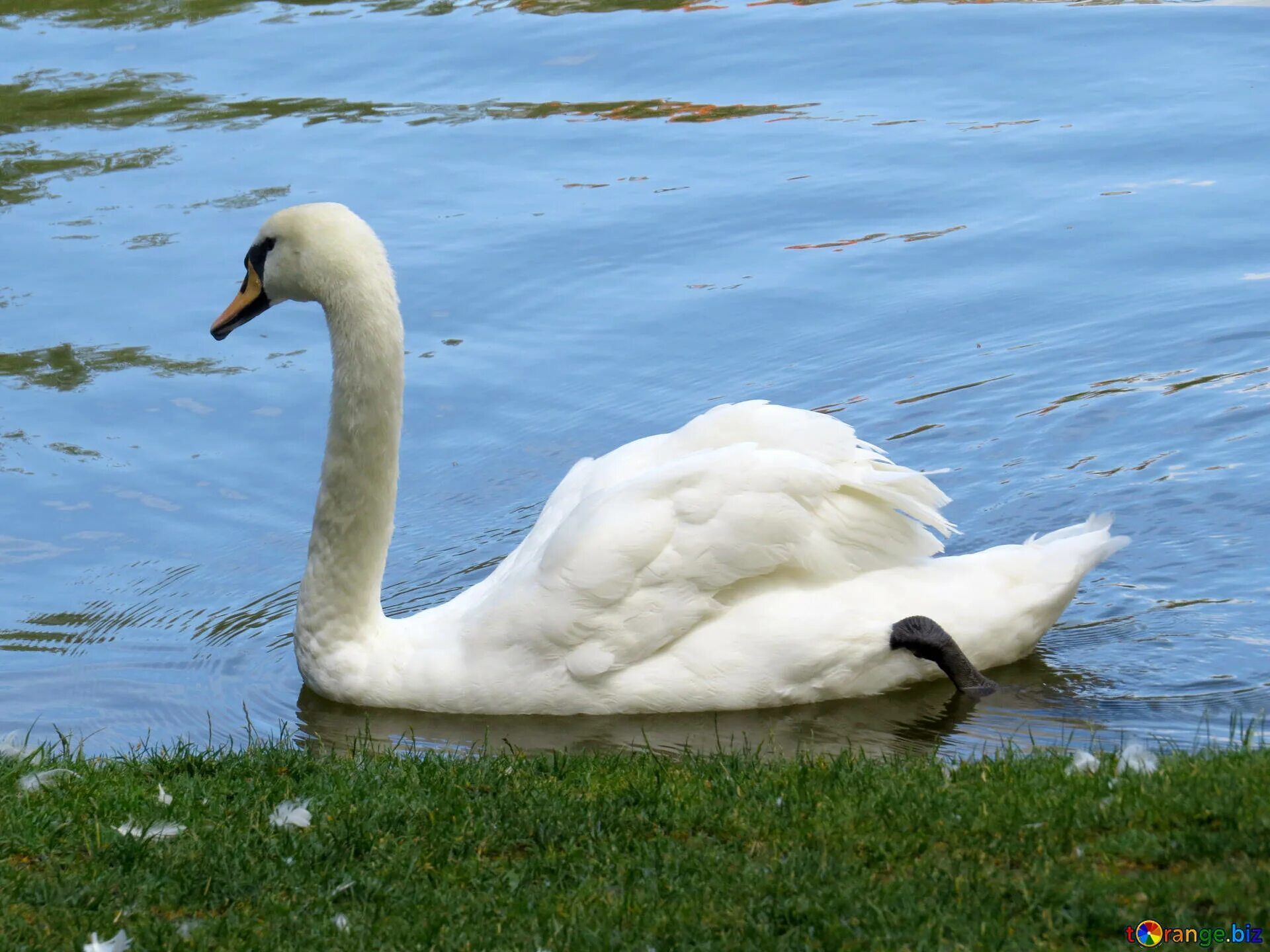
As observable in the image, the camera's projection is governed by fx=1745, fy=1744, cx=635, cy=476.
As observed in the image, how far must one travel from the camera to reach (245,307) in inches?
294

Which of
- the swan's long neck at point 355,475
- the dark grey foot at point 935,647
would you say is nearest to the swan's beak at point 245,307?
the swan's long neck at point 355,475

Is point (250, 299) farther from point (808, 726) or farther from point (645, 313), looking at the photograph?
point (645, 313)

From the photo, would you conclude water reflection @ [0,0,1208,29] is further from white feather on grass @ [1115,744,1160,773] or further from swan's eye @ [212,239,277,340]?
white feather on grass @ [1115,744,1160,773]

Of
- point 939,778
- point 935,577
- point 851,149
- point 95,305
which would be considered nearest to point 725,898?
point 939,778

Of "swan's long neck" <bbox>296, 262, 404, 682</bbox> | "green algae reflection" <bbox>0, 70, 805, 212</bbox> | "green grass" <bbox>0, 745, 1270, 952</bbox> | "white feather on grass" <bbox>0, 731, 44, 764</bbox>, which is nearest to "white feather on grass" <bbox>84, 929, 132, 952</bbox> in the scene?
"green grass" <bbox>0, 745, 1270, 952</bbox>

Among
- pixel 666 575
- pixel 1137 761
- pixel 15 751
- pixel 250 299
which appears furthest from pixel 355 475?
pixel 1137 761

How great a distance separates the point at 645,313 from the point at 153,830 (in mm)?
6718

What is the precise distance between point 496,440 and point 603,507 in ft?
10.8

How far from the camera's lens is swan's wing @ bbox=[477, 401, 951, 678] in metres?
6.56

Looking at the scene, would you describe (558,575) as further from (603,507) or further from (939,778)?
(939,778)

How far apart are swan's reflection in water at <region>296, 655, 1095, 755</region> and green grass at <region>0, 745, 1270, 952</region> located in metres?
1.05

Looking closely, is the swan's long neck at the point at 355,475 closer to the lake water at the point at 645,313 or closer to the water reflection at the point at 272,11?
the lake water at the point at 645,313

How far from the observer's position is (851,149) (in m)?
13.8

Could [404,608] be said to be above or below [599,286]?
below
